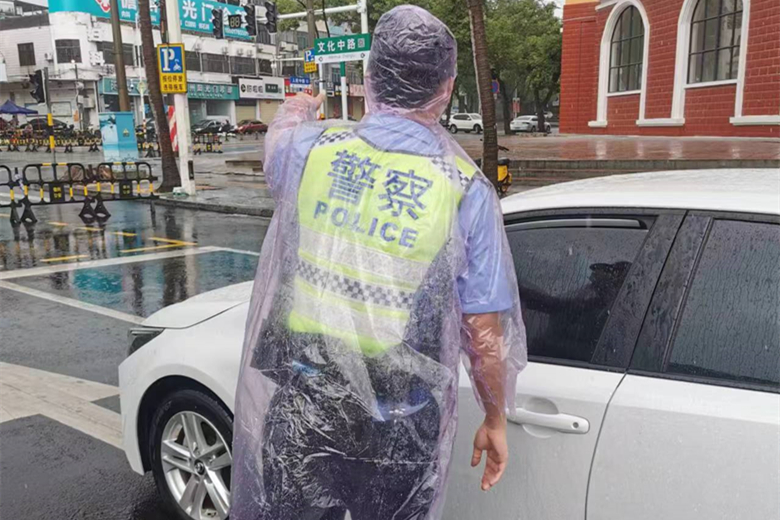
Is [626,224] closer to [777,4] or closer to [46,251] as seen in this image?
[46,251]

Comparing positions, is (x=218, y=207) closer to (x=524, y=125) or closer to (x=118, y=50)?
(x=118, y=50)

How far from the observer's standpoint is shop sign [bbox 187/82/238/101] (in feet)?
189

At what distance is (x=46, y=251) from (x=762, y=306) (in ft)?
32.1

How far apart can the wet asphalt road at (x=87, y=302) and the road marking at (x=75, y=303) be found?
0.04 m

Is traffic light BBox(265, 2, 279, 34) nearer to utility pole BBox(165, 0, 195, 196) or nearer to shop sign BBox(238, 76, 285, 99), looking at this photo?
utility pole BBox(165, 0, 195, 196)

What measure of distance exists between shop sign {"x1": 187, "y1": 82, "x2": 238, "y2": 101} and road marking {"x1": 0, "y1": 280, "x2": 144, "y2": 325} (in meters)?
51.4

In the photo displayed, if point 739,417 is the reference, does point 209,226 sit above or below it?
below

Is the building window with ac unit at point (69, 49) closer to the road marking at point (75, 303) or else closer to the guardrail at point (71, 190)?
the guardrail at point (71, 190)

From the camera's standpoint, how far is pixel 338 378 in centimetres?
174

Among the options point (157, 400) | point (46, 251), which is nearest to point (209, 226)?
point (46, 251)

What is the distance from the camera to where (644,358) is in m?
1.93

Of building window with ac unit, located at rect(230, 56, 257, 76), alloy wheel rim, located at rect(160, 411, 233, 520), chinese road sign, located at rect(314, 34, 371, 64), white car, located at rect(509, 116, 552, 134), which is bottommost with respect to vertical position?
alloy wheel rim, located at rect(160, 411, 233, 520)

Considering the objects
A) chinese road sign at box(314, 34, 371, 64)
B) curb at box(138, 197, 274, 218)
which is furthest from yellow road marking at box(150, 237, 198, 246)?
chinese road sign at box(314, 34, 371, 64)

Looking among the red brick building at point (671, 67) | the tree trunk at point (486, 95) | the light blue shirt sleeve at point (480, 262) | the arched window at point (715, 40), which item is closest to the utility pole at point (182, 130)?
the tree trunk at point (486, 95)
